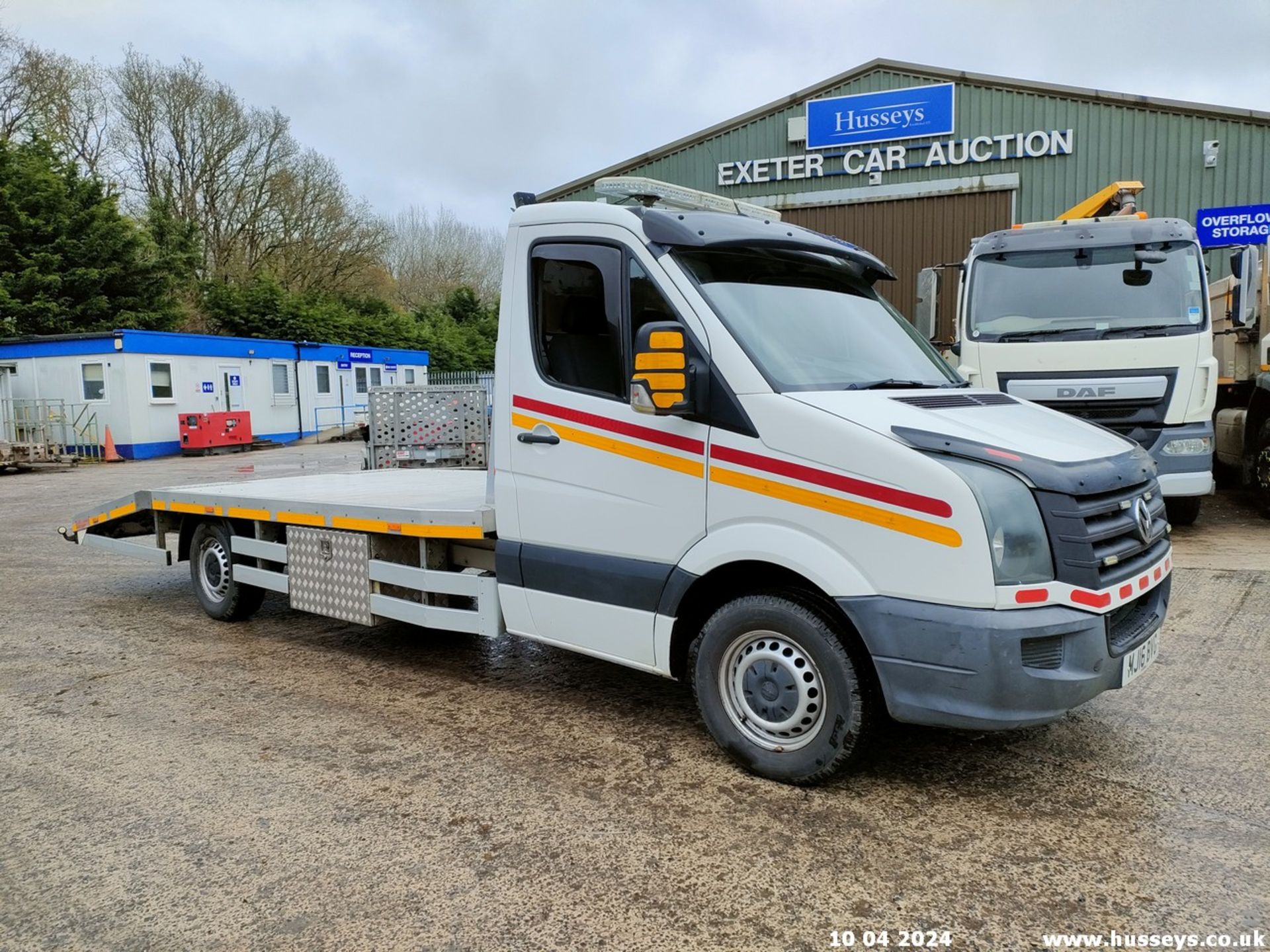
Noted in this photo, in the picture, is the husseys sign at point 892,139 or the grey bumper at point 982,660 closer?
the grey bumper at point 982,660

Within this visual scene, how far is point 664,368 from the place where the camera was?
3781 mm

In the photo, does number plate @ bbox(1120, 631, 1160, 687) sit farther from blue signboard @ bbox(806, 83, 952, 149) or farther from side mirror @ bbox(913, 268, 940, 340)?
blue signboard @ bbox(806, 83, 952, 149)

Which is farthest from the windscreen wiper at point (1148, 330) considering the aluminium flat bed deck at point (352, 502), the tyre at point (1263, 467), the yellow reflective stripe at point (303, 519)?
Answer: the yellow reflective stripe at point (303, 519)

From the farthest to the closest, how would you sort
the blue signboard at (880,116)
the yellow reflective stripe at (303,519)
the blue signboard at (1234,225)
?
the blue signboard at (880,116) → the blue signboard at (1234,225) → the yellow reflective stripe at (303,519)

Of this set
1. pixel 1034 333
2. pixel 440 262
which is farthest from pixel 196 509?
Result: pixel 440 262

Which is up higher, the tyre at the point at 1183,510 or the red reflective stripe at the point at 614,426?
the red reflective stripe at the point at 614,426

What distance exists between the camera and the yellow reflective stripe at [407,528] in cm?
491

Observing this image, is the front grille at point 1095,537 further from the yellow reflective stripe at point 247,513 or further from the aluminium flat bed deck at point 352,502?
the yellow reflective stripe at point 247,513

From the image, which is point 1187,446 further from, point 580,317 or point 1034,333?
point 580,317

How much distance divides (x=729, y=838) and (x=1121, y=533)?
6.23ft

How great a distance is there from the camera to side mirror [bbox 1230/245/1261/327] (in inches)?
361

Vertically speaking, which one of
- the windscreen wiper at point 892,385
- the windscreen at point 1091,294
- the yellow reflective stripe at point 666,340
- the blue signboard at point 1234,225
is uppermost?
the blue signboard at point 1234,225

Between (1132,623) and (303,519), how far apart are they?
15.2 feet

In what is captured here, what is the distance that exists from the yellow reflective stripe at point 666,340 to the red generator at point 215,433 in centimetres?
2392
